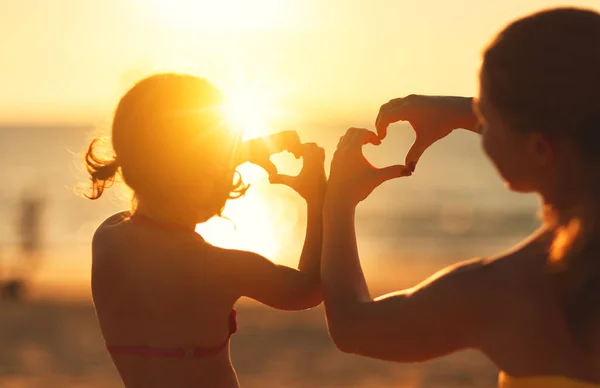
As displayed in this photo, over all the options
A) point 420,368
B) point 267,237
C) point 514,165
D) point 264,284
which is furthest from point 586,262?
point 267,237

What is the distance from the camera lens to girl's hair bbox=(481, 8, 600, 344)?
2068 millimetres

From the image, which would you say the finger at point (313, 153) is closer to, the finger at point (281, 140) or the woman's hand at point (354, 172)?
the finger at point (281, 140)

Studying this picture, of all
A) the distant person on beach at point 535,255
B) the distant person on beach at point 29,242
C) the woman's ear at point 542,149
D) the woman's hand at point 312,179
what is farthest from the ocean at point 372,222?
the woman's ear at point 542,149

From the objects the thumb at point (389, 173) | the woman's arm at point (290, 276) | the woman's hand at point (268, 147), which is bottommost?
the woman's arm at point (290, 276)

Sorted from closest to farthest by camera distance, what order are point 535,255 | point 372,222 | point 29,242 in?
point 535,255 < point 29,242 < point 372,222

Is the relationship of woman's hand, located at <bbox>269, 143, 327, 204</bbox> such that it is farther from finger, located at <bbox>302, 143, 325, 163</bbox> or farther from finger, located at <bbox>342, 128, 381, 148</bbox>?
finger, located at <bbox>342, 128, 381, 148</bbox>

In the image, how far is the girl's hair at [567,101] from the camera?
2068mm

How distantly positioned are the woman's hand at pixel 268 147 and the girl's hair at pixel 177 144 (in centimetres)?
4

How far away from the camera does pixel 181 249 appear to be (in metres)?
3.13

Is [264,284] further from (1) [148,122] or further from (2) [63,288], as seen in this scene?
(2) [63,288]

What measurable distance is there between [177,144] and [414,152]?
72 centimetres

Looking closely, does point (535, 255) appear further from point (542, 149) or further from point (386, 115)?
point (386, 115)

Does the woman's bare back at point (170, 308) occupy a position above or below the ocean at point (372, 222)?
above

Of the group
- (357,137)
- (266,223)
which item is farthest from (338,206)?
(266,223)
